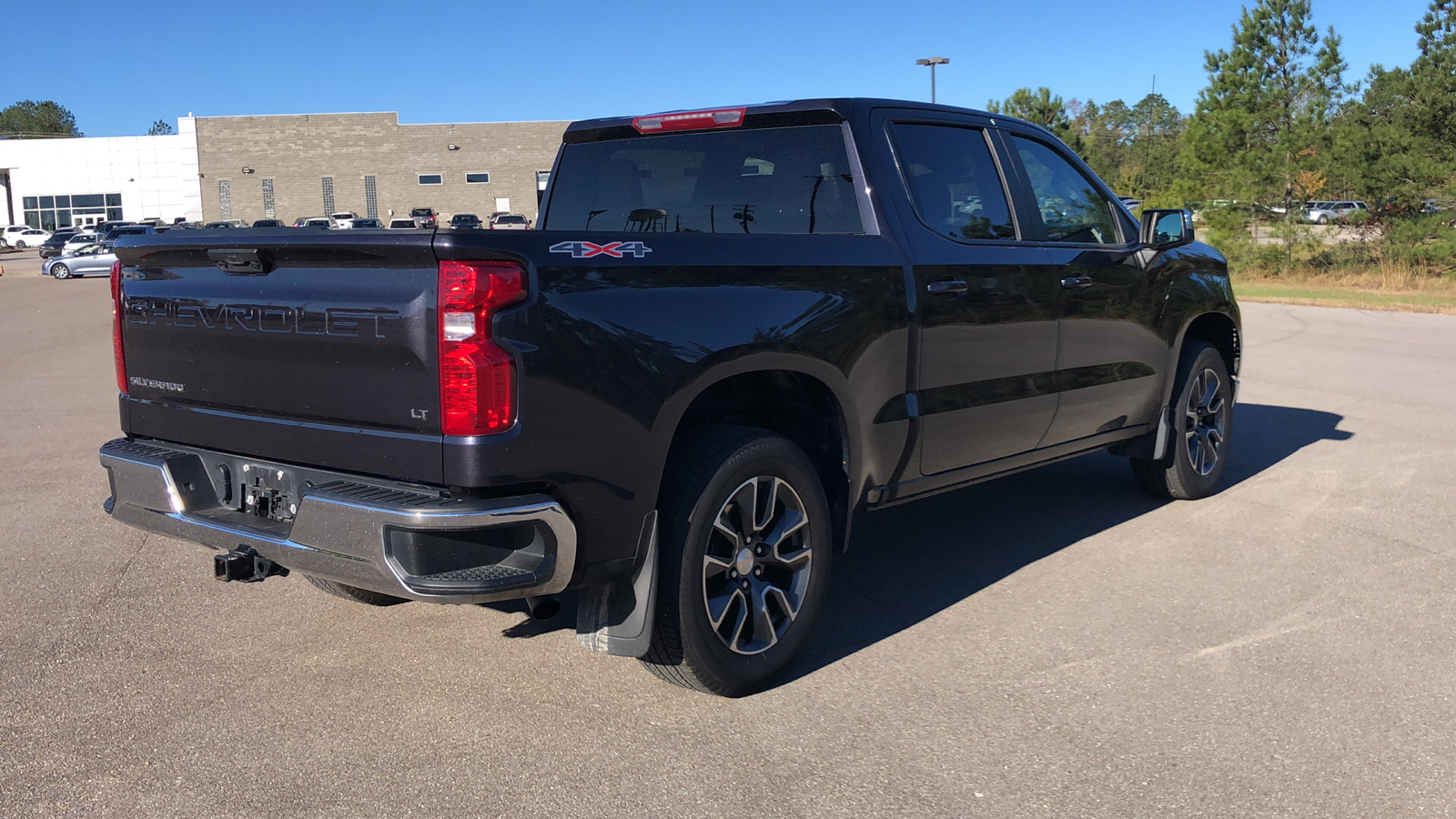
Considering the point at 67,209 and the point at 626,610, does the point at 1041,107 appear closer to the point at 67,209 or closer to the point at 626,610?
the point at 626,610

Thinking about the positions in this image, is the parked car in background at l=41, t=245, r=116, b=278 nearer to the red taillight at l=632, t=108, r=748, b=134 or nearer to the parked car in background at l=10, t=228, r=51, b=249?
the red taillight at l=632, t=108, r=748, b=134

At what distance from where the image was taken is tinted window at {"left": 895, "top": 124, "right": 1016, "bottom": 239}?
4.65 meters

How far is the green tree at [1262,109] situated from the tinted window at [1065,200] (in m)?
26.8

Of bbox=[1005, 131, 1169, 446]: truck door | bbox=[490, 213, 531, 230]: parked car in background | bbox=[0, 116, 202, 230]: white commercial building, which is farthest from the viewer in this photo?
bbox=[0, 116, 202, 230]: white commercial building

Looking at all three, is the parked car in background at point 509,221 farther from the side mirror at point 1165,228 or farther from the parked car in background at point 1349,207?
the parked car in background at point 1349,207

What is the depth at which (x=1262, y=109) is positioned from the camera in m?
32.5

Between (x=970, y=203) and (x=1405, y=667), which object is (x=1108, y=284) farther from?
(x=1405, y=667)

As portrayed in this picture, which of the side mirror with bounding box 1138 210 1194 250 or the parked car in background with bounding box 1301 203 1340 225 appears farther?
the parked car in background with bounding box 1301 203 1340 225

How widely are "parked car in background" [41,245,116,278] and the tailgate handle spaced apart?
40789mm

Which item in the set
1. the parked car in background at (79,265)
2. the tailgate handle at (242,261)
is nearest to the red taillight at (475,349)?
the tailgate handle at (242,261)

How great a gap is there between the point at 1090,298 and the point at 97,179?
93.4m

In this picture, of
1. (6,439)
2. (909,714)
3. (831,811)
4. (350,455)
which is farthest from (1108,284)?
(6,439)

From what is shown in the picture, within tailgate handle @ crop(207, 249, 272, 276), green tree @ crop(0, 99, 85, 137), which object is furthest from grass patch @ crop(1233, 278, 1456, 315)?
green tree @ crop(0, 99, 85, 137)

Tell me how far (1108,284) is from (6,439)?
7714 millimetres
